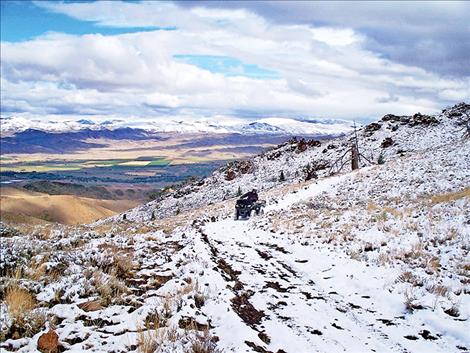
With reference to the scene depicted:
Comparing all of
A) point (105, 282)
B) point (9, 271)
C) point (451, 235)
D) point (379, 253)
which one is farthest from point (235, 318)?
point (451, 235)

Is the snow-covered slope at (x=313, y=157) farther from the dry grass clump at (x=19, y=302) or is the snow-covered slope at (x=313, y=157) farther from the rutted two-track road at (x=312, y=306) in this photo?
the dry grass clump at (x=19, y=302)

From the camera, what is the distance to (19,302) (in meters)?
7.80

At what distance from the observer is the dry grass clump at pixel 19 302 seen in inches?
287

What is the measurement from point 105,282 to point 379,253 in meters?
8.45

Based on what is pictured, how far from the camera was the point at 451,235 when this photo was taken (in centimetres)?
1370

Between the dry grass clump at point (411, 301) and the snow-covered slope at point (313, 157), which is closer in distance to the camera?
the dry grass clump at point (411, 301)

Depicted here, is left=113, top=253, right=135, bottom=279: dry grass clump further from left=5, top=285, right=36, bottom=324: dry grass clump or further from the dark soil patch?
the dark soil patch

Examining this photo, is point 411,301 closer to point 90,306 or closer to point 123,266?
point 90,306

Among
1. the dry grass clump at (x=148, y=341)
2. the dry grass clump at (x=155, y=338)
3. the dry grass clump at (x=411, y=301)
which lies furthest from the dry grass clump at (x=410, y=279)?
the dry grass clump at (x=148, y=341)

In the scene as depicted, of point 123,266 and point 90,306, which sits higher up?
point 90,306

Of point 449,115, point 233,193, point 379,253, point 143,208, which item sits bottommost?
point 143,208

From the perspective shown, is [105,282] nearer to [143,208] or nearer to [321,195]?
[321,195]

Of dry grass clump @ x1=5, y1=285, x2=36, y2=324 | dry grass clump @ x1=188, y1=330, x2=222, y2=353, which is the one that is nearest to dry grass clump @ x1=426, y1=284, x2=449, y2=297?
dry grass clump @ x1=188, y1=330, x2=222, y2=353

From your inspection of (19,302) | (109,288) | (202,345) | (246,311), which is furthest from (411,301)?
(19,302)
